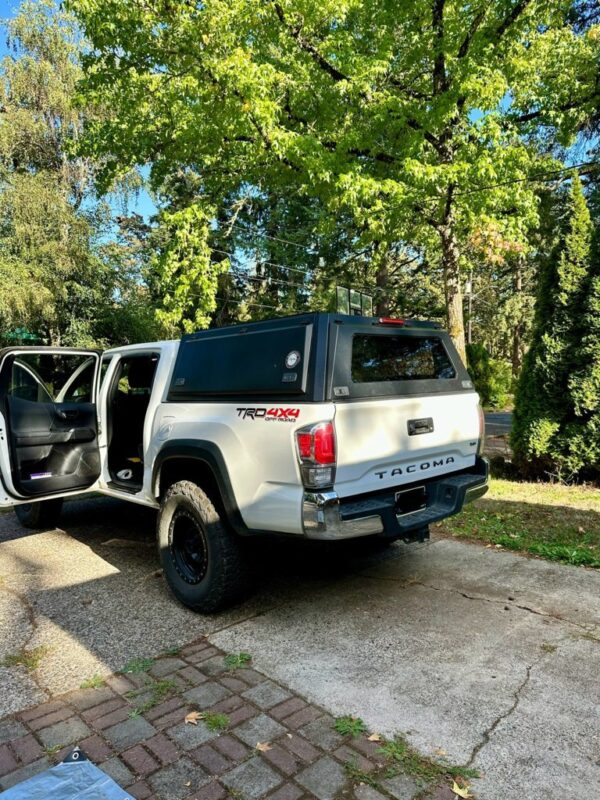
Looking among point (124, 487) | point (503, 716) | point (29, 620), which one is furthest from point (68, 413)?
point (503, 716)

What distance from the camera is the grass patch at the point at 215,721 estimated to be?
245 cm

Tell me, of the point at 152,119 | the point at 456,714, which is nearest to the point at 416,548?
the point at 456,714

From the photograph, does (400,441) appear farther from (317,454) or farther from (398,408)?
(317,454)

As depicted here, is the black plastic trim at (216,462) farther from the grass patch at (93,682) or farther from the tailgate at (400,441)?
the grass patch at (93,682)

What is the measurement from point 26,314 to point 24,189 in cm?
390

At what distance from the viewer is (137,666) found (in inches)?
118

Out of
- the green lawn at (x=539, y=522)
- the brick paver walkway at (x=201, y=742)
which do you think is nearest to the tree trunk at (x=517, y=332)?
the green lawn at (x=539, y=522)

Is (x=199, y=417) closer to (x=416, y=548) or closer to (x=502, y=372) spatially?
(x=416, y=548)

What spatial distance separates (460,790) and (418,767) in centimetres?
19

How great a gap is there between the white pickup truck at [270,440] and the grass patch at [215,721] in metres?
0.95

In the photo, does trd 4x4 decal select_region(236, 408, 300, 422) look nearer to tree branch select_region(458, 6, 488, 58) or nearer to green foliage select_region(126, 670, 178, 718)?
green foliage select_region(126, 670, 178, 718)

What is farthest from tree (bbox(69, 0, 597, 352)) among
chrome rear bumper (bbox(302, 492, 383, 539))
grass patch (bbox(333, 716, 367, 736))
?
grass patch (bbox(333, 716, 367, 736))

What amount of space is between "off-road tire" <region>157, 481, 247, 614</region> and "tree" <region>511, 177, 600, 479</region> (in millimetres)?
5241

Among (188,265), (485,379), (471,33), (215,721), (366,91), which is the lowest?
(215,721)
